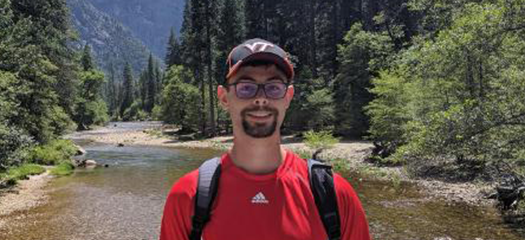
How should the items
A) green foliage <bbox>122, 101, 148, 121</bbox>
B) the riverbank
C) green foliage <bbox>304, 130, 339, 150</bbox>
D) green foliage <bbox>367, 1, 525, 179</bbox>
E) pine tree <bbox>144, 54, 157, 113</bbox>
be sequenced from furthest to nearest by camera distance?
green foliage <bbox>122, 101, 148, 121</bbox> < pine tree <bbox>144, 54, 157, 113</bbox> < green foliage <bbox>304, 130, 339, 150</bbox> < the riverbank < green foliage <bbox>367, 1, 525, 179</bbox>

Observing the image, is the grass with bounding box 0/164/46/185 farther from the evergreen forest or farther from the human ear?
the human ear

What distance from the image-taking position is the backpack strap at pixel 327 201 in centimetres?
254

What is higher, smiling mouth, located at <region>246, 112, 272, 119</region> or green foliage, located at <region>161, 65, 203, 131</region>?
green foliage, located at <region>161, 65, 203, 131</region>

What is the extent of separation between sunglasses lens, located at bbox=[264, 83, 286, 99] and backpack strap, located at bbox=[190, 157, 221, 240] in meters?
0.56

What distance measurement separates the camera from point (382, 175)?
21750 mm

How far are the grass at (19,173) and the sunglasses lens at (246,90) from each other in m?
20.6

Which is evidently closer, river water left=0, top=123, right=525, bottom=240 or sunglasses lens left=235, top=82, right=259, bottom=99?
sunglasses lens left=235, top=82, right=259, bottom=99

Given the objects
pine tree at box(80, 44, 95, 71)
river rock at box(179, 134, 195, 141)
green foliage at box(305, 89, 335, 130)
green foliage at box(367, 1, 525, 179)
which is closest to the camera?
green foliage at box(367, 1, 525, 179)

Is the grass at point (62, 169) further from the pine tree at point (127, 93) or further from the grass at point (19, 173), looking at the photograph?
the pine tree at point (127, 93)

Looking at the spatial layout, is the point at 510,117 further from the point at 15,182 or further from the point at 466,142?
the point at 15,182

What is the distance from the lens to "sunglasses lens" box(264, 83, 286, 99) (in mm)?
2658

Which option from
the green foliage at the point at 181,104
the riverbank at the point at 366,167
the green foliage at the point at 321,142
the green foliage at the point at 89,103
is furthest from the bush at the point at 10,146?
the green foliage at the point at 89,103

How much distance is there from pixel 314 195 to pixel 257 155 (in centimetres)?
42

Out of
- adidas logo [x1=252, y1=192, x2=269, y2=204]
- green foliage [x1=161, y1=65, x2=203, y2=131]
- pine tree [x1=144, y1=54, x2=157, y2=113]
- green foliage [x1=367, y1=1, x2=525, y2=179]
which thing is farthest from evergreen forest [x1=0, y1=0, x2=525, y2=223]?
pine tree [x1=144, y1=54, x2=157, y2=113]
